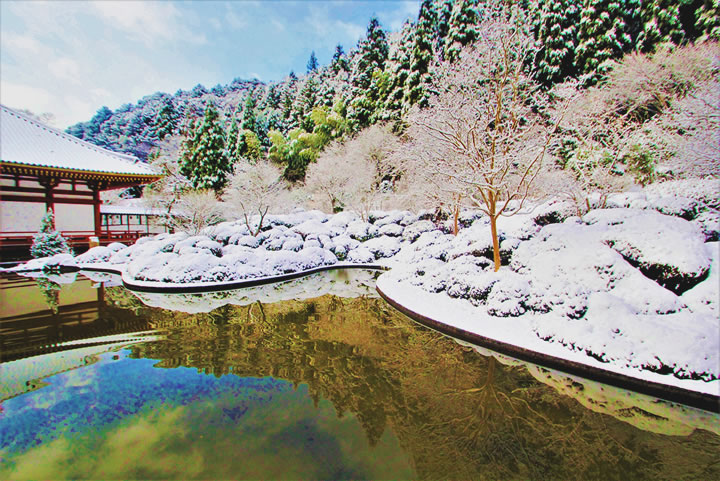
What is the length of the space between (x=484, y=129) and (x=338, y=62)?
4260 cm

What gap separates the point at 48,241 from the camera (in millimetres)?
13375

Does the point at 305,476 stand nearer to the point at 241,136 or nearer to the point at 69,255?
the point at 69,255

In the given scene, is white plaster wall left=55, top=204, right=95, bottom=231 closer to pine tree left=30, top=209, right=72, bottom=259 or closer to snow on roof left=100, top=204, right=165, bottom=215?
pine tree left=30, top=209, right=72, bottom=259

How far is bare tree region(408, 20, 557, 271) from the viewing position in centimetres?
760

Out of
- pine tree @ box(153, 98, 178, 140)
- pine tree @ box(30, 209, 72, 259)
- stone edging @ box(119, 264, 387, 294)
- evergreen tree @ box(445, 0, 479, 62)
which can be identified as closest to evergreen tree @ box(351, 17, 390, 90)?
evergreen tree @ box(445, 0, 479, 62)

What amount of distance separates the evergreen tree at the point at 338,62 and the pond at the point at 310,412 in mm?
45596

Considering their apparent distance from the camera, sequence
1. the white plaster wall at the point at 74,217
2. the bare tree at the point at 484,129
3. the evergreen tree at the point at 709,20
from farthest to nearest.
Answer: the white plaster wall at the point at 74,217 < the evergreen tree at the point at 709,20 < the bare tree at the point at 484,129

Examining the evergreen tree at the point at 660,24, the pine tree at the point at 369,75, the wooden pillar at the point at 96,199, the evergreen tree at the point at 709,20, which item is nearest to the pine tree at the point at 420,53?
the pine tree at the point at 369,75

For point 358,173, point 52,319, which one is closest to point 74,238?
point 52,319

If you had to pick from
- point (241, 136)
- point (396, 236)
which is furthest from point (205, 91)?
point (396, 236)

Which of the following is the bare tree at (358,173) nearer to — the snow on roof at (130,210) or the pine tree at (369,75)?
the pine tree at (369,75)

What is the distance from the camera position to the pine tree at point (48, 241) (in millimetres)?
13188

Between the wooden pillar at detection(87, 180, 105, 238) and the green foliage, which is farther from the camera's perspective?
the wooden pillar at detection(87, 180, 105, 238)

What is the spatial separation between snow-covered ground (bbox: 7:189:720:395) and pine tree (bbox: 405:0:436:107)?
1471cm
